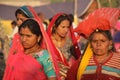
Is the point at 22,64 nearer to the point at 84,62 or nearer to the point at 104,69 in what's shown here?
the point at 84,62

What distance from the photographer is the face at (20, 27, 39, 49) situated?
16.0ft

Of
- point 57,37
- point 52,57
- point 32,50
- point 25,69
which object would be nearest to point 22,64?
point 25,69

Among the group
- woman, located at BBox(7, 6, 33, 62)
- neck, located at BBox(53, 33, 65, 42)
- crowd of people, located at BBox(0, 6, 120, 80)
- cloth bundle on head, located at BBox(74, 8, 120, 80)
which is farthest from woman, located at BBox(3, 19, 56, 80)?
neck, located at BBox(53, 33, 65, 42)

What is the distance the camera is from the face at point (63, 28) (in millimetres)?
6785

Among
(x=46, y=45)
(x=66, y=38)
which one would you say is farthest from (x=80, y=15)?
(x=46, y=45)

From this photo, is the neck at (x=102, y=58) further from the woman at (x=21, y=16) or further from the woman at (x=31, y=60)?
the woman at (x=21, y=16)

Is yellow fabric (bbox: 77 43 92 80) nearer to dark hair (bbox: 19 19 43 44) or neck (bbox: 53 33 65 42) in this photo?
dark hair (bbox: 19 19 43 44)

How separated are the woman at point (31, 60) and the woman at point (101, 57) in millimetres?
365

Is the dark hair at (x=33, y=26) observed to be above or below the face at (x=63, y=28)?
above

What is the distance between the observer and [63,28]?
22.4ft

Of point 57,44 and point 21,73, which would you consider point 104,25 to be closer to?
point 21,73

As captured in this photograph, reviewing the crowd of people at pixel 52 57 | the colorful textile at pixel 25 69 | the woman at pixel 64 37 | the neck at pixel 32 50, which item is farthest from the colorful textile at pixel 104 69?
the woman at pixel 64 37

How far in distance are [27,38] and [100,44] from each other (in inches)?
29.8

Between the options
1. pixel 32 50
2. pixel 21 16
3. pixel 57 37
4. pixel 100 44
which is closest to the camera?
pixel 100 44
